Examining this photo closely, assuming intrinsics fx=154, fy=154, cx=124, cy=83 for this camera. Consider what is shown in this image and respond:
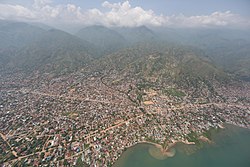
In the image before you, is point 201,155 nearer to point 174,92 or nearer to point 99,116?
point 99,116

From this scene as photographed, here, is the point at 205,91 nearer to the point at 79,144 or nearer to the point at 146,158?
the point at 146,158

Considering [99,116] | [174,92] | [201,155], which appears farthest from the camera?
[174,92]

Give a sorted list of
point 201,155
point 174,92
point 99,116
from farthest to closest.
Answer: point 174,92
point 99,116
point 201,155

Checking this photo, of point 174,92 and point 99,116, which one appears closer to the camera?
point 99,116

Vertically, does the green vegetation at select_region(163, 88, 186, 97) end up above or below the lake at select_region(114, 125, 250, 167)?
below

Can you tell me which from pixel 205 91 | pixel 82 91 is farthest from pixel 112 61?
pixel 205 91

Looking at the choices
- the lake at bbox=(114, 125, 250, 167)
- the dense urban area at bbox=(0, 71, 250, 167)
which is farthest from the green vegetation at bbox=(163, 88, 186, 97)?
the lake at bbox=(114, 125, 250, 167)

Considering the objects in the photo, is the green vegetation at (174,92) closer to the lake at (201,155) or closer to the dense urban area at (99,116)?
the dense urban area at (99,116)

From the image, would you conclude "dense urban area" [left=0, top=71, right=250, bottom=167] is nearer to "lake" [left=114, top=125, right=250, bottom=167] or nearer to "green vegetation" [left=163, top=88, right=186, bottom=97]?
"green vegetation" [left=163, top=88, right=186, bottom=97]

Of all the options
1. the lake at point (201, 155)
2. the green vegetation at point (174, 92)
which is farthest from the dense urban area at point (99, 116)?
the lake at point (201, 155)

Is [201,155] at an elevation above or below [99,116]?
above

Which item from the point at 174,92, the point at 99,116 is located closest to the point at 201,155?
the point at 99,116
